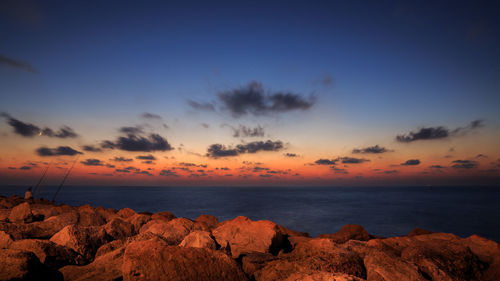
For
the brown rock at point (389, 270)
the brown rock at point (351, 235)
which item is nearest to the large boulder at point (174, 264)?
the brown rock at point (389, 270)

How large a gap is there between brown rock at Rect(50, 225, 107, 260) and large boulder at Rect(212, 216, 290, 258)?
2.81m

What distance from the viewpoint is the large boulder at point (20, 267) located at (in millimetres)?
3230

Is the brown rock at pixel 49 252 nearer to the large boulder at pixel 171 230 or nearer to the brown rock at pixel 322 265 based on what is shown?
the large boulder at pixel 171 230

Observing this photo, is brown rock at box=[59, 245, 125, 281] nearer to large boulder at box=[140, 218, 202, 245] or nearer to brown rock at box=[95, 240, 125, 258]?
brown rock at box=[95, 240, 125, 258]

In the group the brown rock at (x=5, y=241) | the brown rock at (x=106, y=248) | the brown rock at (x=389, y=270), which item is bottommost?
the brown rock at (x=389, y=270)

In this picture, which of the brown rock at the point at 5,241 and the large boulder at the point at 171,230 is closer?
the brown rock at the point at 5,241

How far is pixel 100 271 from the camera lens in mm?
3979

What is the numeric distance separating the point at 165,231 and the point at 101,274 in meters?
3.36

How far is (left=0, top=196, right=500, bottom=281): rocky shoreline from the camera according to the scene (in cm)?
342

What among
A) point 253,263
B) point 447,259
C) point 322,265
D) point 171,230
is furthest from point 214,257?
point 447,259

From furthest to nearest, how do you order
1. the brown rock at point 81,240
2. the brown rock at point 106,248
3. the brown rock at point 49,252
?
1. the brown rock at point 81,240
2. the brown rock at point 106,248
3. the brown rock at point 49,252

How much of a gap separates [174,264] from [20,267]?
2.07m

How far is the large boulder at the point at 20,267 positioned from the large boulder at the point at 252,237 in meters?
3.61

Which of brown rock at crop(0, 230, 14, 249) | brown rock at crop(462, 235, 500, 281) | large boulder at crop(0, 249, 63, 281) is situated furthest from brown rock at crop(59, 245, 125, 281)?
brown rock at crop(462, 235, 500, 281)
